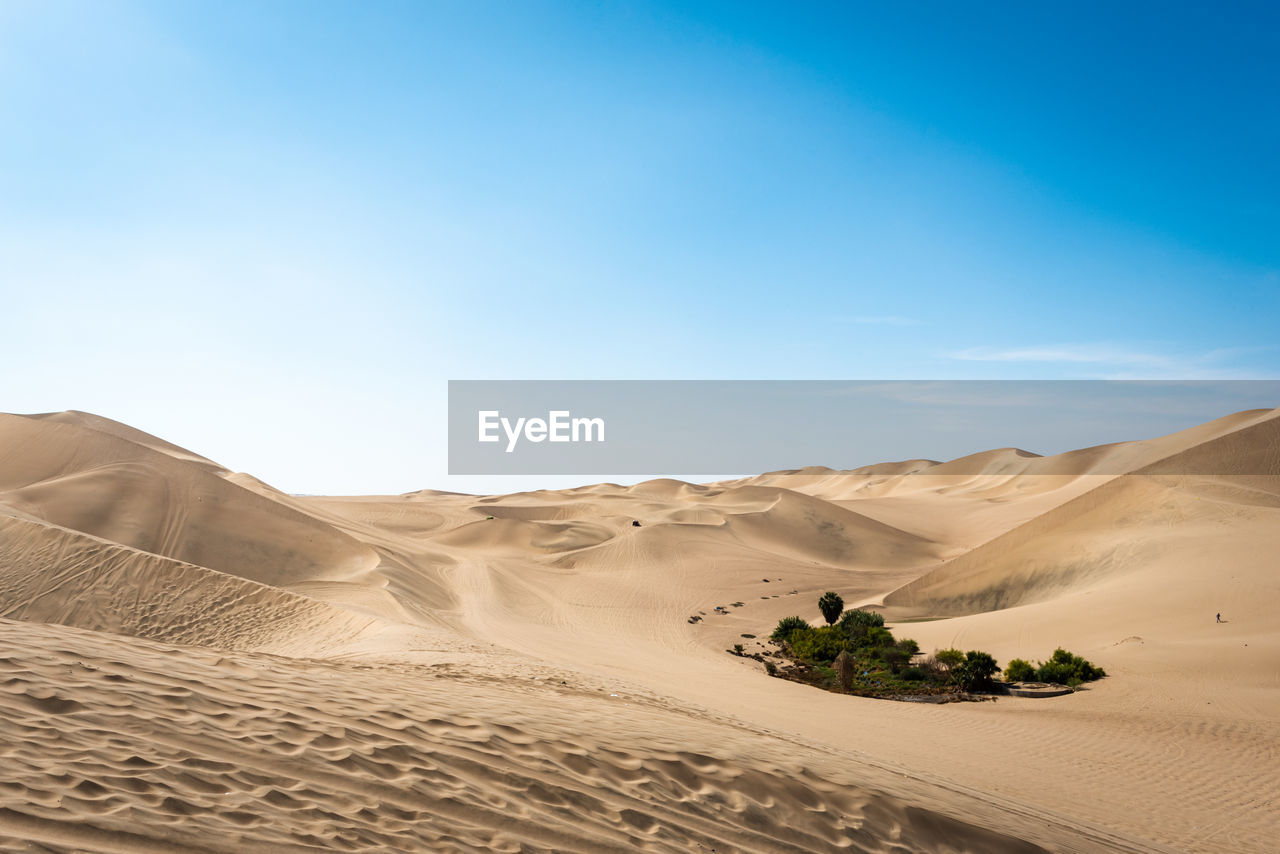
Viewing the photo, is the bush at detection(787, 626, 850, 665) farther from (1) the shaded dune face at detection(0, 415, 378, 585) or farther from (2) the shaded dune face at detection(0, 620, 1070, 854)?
(1) the shaded dune face at detection(0, 415, 378, 585)

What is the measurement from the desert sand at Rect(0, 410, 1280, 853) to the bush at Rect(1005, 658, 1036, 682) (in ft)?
5.83

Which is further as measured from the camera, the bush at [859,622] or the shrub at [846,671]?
the bush at [859,622]

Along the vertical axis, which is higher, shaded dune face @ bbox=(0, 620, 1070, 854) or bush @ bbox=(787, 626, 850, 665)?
shaded dune face @ bbox=(0, 620, 1070, 854)

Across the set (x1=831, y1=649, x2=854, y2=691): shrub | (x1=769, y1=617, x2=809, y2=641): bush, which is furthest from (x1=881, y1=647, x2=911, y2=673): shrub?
(x1=769, y1=617, x2=809, y2=641): bush

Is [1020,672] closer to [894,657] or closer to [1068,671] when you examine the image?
[1068,671]

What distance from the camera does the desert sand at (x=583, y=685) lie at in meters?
5.12

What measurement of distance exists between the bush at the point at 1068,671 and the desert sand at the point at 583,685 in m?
0.66

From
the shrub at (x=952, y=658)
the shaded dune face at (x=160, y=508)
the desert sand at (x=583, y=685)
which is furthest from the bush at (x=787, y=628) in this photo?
the shaded dune face at (x=160, y=508)

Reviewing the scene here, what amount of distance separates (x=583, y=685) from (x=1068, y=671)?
12719mm

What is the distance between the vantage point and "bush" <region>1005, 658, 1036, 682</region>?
18766 millimetres

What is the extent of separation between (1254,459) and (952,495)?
51059mm

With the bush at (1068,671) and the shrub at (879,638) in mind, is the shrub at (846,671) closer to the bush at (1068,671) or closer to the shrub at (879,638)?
the bush at (1068,671)

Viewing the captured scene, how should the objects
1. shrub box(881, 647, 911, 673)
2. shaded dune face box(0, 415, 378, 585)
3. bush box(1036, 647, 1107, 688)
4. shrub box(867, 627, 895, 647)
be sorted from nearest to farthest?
1. bush box(1036, 647, 1107, 688)
2. shrub box(881, 647, 911, 673)
3. shrub box(867, 627, 895, 647)
4. shaded dune face box(0, 415, 378, 585)

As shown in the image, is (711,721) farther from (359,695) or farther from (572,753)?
(359,695)
